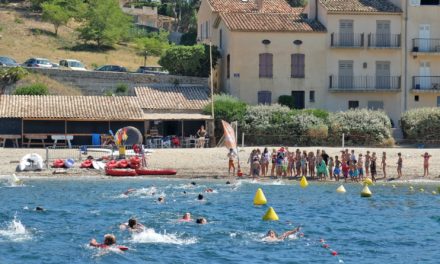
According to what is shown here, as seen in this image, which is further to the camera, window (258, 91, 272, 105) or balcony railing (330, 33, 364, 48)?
balcony railing (330, 33, 364, 48)

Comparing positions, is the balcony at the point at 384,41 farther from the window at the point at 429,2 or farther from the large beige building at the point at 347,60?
the window at the point at 429,2

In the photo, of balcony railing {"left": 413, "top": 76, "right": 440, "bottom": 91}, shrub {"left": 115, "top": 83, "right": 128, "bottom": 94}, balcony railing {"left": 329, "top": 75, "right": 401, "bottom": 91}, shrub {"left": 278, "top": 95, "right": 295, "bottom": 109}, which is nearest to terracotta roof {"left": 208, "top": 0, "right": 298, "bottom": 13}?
shrub {"left": 278, "top": 95, "right": 295, "bottom": 109}

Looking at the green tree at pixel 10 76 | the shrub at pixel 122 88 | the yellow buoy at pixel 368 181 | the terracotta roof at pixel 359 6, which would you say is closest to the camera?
the yellow buoy at pixel 368 181

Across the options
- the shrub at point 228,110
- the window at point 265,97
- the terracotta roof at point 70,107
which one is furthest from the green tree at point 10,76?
the window at point 265,97

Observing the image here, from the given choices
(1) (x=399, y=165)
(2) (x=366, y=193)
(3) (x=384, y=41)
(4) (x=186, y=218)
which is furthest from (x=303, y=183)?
(3) (x=384, y=41)

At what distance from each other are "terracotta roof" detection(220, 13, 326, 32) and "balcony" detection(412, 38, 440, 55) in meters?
5.65

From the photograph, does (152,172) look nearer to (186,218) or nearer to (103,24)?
(186,218)

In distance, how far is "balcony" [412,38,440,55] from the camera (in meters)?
64.2

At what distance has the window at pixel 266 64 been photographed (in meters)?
63.5

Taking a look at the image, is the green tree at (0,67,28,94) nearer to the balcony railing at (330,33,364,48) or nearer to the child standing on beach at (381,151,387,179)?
the balcony railing at (330,33,364,48)

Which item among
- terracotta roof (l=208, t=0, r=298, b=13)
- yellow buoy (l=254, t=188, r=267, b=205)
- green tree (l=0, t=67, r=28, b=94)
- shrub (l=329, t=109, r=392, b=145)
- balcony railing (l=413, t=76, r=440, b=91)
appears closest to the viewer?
yellow buoy (l=254, t=188, r=267, b=205)

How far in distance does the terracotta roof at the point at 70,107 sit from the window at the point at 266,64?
26.1 ft

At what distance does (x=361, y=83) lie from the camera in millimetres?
64125

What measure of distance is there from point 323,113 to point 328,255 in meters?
28.3
